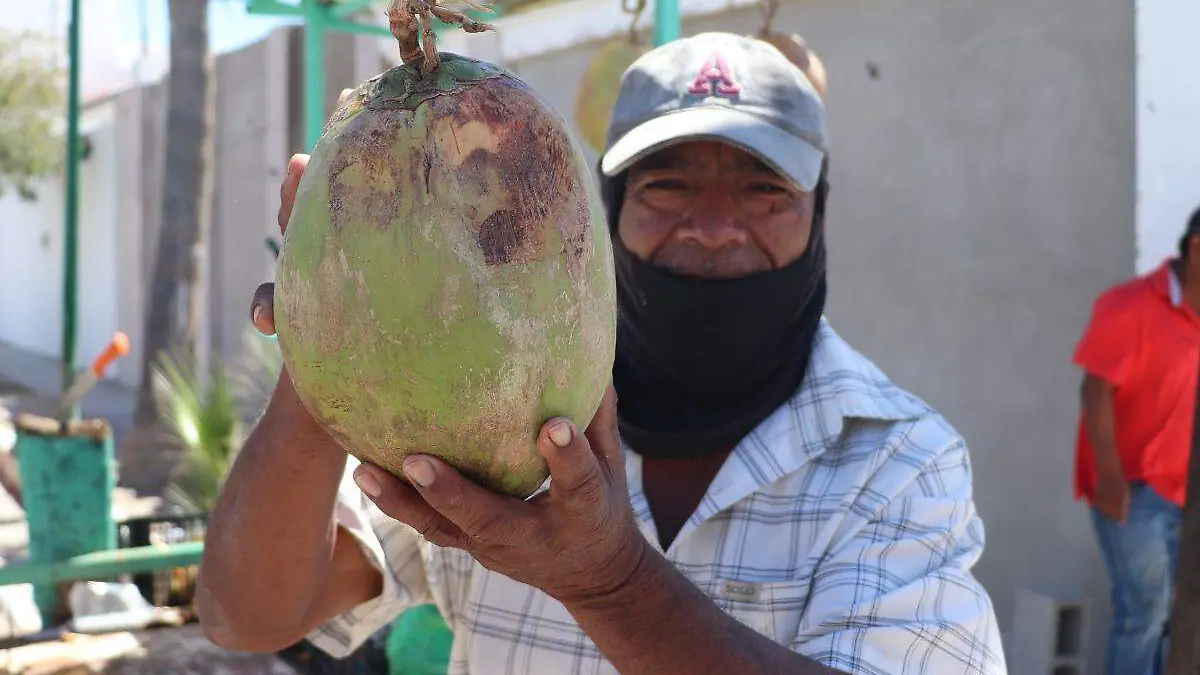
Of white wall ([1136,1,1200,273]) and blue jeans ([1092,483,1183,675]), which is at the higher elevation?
white wall ([1136,1,1200,273])

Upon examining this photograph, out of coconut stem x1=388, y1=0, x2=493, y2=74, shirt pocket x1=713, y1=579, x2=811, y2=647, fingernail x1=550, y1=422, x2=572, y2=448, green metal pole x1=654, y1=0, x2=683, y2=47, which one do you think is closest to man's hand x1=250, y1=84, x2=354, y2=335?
coconut stem x1=388, y1=0, x2=493, y2=74

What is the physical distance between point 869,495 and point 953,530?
123 millimetres

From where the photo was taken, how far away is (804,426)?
5.57 feet

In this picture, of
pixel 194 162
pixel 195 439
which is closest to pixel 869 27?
pixel 195 439

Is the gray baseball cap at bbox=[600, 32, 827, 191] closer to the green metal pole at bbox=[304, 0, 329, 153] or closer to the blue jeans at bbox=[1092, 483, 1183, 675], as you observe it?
the green metal pole at bbox=[304, 0, 329, 153]

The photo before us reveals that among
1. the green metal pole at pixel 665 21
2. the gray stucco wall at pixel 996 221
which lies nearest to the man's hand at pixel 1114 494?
the gray stucco wall at pixel 996 221

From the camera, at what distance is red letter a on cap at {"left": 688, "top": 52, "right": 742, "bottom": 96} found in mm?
1771

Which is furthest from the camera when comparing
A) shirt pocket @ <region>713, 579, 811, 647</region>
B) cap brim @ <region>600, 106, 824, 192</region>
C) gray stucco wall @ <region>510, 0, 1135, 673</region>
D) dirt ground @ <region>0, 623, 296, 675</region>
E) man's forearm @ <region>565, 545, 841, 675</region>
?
gray stucco wall @ <region>510, 0, 1135, 673</region>

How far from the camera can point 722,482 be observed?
1.65m

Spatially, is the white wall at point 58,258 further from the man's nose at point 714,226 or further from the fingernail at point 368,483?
the fingernail at point 368,483

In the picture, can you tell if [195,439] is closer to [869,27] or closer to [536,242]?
[869,27]

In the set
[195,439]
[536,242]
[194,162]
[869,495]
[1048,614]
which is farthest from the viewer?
[194,162]

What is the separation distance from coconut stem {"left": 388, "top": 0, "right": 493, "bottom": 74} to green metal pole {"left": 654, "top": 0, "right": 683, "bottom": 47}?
1905mm

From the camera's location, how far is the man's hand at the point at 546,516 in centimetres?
114
